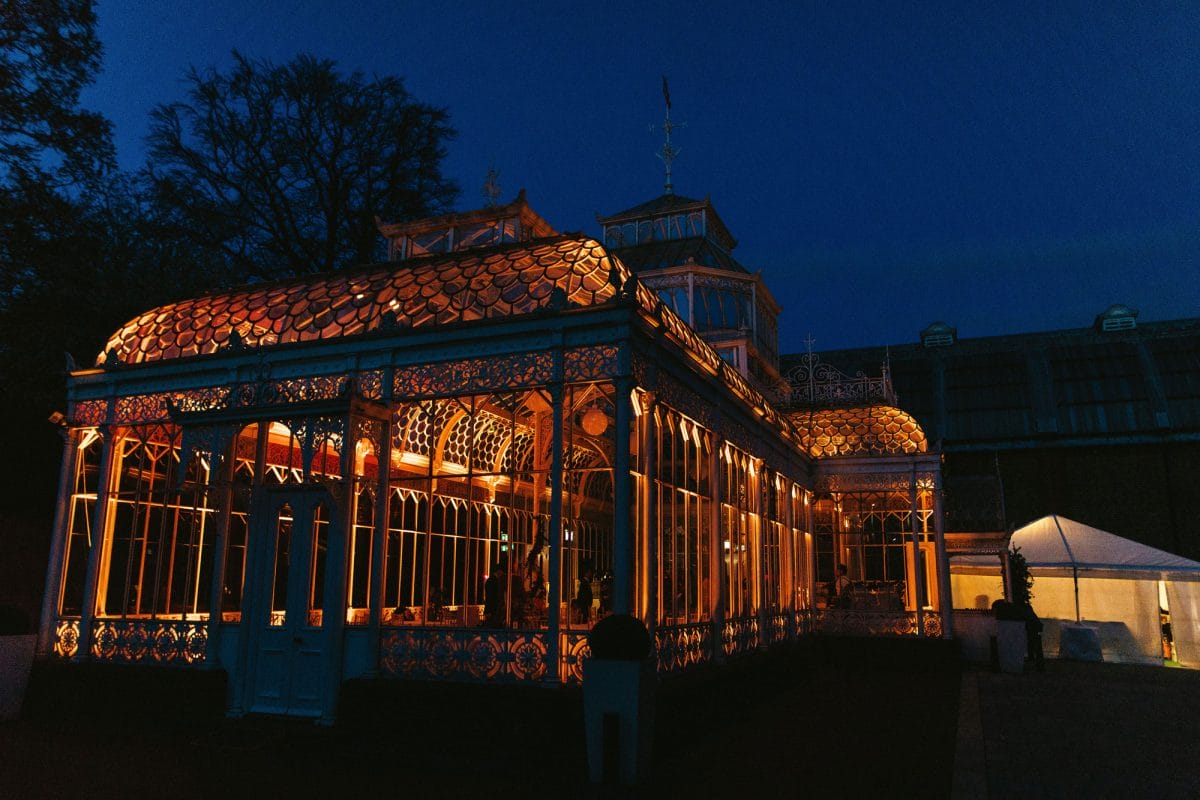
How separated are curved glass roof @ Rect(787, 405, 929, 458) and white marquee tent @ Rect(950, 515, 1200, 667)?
584cm

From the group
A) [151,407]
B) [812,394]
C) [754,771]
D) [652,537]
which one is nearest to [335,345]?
[151,407]

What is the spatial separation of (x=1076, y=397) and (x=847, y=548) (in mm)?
15910

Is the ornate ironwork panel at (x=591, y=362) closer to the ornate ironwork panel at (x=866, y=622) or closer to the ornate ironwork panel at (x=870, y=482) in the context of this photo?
the ornate ironwork panel at (x=866, y=622)

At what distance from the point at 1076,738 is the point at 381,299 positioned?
10218 millimetres

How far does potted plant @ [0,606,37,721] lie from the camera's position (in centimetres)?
961

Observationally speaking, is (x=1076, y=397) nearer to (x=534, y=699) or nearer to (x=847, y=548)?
(x=847, y=548)

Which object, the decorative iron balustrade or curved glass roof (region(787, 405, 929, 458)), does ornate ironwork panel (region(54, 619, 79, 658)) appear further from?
curved glass roof (region(787, 405, 929, 458))

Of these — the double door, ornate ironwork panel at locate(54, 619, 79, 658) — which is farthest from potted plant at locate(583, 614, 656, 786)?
ornate ironwork panel at locate(54, 619, 79, 658)

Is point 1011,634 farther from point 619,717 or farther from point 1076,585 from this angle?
point 619,717

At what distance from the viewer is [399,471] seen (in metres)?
13.3

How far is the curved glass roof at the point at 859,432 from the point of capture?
18.9 meters

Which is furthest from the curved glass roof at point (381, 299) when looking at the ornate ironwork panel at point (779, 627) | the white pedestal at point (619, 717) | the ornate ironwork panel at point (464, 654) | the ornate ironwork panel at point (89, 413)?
the ornate ironwork panel at point (779, 627)

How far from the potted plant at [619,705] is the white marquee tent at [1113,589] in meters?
18.2

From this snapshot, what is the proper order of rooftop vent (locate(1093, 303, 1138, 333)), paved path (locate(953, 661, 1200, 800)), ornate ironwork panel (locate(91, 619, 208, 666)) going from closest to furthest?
paved path (locate(953, 661, 1200, 800)), ornate ironwork panel (locate(91, 619, 208, 666)), rooftop vent (locate(1093, 303, 1138, 333))
